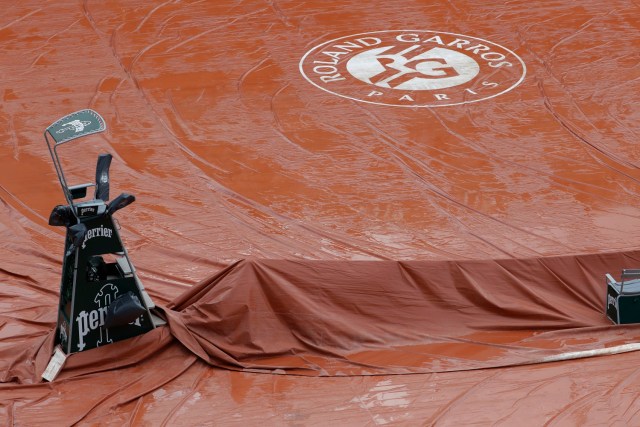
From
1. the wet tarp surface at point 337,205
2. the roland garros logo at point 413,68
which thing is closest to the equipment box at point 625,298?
the wet tarp surface at point 337,205

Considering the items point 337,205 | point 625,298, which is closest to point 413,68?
point 337,205

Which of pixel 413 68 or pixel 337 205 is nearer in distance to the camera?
pixel 337 205

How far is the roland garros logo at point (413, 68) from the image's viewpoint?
10969 millimetres

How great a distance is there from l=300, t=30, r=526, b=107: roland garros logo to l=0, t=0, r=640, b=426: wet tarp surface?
0.13 ft

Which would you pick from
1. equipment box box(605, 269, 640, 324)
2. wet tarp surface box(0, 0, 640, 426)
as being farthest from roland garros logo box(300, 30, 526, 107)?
equipment box box(605, 269, 640, 324)

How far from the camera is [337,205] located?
8812 millimetres

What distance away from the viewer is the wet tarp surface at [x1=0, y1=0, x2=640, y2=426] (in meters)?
6.75

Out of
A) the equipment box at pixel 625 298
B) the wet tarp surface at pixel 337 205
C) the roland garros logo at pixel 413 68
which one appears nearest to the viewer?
the wet tarp surface at pixel 337 205

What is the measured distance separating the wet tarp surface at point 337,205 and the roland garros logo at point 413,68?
39 millimetres

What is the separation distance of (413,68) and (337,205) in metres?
Answer: 3.26

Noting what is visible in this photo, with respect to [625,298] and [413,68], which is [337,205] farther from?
[413,68]

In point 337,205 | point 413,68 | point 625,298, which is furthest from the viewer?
point 413,68

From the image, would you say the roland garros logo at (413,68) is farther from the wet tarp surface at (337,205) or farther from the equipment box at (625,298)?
the equipment box at (625,298)

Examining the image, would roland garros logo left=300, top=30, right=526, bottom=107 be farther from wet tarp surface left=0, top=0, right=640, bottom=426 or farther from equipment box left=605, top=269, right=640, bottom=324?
equipment box left=605, top=269, right=640, bottom=324
